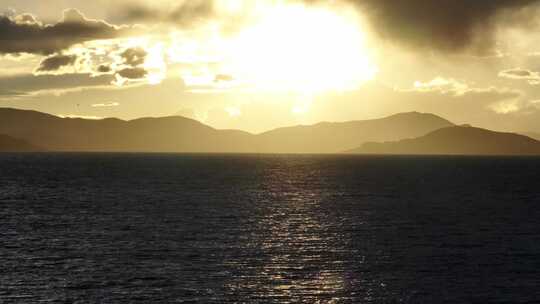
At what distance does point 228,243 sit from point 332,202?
190 feet

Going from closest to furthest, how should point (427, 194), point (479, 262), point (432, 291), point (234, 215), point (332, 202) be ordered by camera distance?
point (432, 291) < point (479, 262) < point (234, 215) < point (332, 202) < point (427, 194)

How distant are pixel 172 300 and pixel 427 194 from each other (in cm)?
11521

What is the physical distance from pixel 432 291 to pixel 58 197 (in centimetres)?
10675

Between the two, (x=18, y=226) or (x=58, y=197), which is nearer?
(x=18, y=226)

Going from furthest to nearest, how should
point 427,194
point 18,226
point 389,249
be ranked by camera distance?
point 427,194, point 18,226, point 389,249

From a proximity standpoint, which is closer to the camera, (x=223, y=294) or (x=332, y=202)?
(x=223, y=294)

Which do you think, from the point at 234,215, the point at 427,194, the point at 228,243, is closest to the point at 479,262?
the point at 228,243

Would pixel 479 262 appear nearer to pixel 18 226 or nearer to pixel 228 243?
pixel 228 243

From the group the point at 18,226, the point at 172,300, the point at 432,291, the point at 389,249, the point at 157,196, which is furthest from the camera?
the point at 157,196

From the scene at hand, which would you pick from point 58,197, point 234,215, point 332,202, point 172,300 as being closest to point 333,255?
point 172,300

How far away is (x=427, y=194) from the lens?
154000 millimetres

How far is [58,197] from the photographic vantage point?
456 feet

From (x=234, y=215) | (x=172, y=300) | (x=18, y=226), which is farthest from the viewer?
(x=234, y=215)

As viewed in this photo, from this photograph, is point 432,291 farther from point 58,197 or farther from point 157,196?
point 58,197
